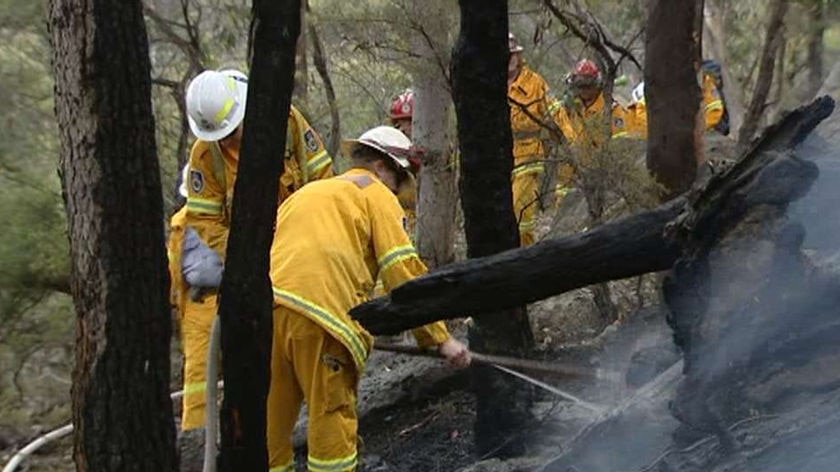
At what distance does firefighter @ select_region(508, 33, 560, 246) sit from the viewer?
22.8 feet

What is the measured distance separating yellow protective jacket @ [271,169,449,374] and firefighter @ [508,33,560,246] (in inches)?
97.0

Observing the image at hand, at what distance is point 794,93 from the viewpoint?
17.9 metres

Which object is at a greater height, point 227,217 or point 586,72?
point 586,72

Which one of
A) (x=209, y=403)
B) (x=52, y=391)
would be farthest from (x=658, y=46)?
(x=52, y=391)

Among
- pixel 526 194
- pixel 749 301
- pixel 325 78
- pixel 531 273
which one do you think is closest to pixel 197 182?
pixel 531 273

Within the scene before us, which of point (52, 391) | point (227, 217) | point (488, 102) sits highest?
point (488, 102)

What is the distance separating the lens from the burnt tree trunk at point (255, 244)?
3.49 m

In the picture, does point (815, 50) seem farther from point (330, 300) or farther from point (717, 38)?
point (330, 300)

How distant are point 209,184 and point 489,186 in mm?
1347

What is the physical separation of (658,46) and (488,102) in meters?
1.39

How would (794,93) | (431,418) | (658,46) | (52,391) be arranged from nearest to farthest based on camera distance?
(658,46) < (431,418) < (52,391) < (794,93)

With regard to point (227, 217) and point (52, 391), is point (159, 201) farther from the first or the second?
point (52, 391)

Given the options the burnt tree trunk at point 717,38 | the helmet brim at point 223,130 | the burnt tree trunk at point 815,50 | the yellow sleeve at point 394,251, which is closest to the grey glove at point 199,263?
the helmet brim at point 223,130

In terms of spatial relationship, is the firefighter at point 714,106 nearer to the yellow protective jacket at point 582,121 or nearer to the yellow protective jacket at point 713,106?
the yellow protective jacket at point 713,106
